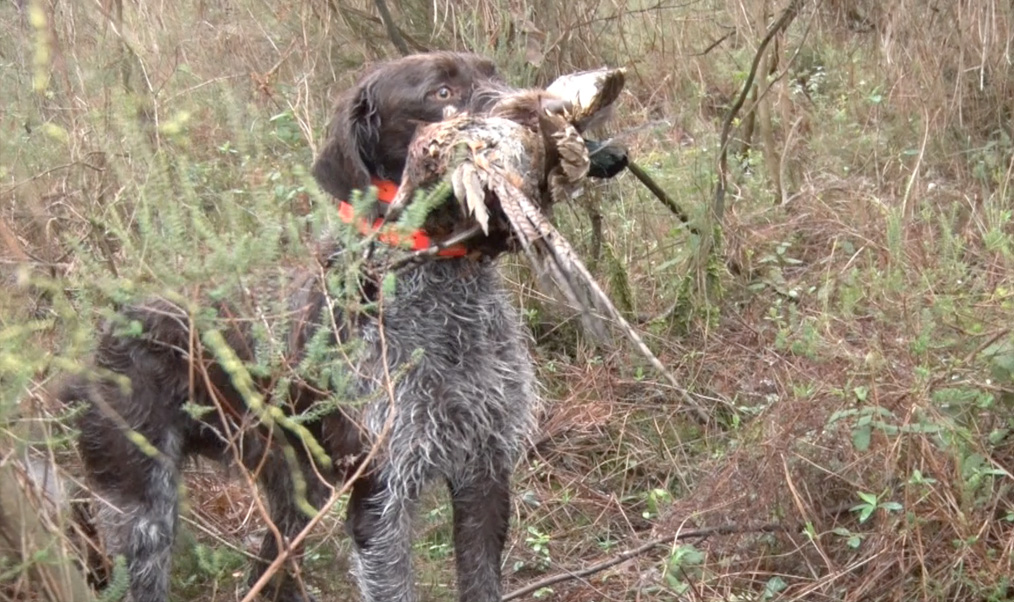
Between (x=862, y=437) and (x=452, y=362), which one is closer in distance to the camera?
(x=862, y=437)

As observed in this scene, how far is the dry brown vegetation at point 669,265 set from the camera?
3.60 meters

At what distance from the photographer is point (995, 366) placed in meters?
4.08

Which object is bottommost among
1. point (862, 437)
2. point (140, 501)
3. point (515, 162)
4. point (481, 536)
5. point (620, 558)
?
point (620, 558)

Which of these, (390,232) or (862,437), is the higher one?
(390,232)

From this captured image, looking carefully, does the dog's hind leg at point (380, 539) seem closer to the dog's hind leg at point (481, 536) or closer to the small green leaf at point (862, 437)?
the dog's hind leg at point (481, 536)

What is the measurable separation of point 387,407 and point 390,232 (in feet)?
2.95

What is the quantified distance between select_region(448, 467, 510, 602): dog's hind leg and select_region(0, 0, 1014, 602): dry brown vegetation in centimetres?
51

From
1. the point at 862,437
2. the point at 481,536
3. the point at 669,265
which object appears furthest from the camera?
the point at 669,265

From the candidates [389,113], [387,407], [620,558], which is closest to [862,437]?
[620,558]

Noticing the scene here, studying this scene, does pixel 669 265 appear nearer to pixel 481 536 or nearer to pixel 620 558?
pixel 620 558

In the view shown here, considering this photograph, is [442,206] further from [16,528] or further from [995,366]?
[995,366]

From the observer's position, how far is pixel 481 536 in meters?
4.26

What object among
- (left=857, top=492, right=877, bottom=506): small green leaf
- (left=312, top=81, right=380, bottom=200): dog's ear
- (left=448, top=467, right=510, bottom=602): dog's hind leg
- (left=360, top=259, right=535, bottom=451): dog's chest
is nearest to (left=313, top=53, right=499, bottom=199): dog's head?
(left=312, top=81, right=380, bottom=200): dog's ear

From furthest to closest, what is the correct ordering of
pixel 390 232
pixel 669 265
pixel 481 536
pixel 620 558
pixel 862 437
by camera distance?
pixel 669 265 < pixel 620 558 < pixel 481 536 < pixel 862 437 < pixel 390 232
